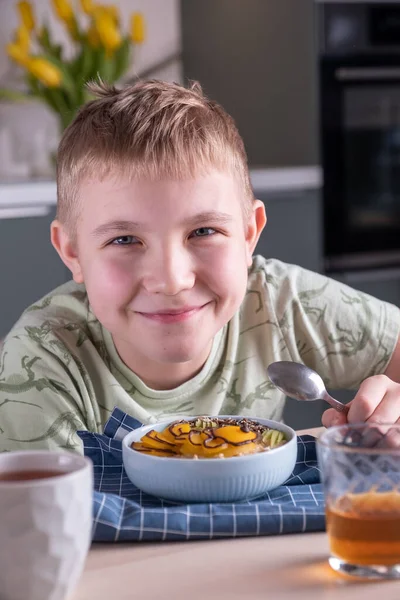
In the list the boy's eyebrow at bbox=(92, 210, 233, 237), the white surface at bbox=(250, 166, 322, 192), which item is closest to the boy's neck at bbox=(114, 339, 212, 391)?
the boy's eyebrow at bbox=(92, 210, 233, 237)

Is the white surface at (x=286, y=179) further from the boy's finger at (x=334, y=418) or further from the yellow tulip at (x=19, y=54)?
the boy's finger at (x=334, y=418)

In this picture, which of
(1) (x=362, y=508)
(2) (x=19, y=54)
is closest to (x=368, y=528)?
(1) (x=362, y=508)

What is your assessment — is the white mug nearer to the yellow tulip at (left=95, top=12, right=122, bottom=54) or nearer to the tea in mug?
the tea in mug

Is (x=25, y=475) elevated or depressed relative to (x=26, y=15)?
depressed

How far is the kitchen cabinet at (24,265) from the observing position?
247cm

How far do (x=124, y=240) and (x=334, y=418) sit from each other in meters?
0.34

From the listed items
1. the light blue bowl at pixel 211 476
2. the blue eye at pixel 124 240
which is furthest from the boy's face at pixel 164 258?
the light blue bowl at pixel 211 476

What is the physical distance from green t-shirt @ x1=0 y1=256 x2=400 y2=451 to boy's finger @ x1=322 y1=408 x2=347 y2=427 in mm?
293

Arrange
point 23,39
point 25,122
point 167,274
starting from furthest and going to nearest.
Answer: point 25,122 < point 23,39 < point 167,274

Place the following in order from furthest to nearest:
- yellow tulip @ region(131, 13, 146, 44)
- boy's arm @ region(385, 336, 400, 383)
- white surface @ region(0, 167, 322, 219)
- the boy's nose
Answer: yellow tulip @ region(131, 13, 146, 44)
white surface @ region(0, 167, 322, 219)
boy's arm @ region(385, 336, 400, 383)
the boy's nose

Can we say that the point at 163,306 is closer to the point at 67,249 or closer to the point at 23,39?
the point at 67,249

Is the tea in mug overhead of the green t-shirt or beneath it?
overhead

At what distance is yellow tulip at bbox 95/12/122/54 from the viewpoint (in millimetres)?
2828

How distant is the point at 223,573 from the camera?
27.1 inches
